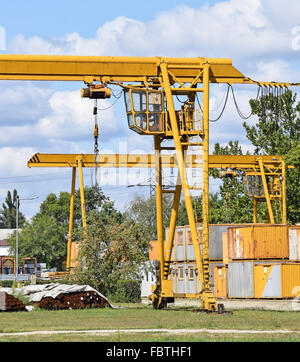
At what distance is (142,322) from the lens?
72.2 feet

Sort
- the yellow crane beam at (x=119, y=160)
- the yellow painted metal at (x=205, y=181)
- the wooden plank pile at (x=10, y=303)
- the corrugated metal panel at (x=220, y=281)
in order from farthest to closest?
1. the yellow crane beam at (x=119, y=160)
2. the corrugated metal panel at (x=220, y=281)
3. the wooden plank pile at (x=10, y=303)
4. the yellow painted metal at (x=205, y=181)

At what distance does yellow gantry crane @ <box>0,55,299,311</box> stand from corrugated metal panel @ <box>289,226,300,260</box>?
52.0 feet

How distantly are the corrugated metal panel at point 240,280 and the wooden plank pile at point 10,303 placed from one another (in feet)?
60.6

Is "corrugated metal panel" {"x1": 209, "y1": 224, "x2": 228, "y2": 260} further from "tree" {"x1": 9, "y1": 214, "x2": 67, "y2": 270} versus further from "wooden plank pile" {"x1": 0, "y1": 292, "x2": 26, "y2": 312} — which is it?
"tree" {"x1": 9, "y1": 214, "x2": 67, "y2": 270}

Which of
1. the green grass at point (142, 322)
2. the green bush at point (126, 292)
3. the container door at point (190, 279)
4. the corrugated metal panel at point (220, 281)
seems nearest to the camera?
the green grass at point (142, 322)

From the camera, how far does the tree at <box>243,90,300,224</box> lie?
69062mm

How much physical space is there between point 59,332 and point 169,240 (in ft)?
39.6

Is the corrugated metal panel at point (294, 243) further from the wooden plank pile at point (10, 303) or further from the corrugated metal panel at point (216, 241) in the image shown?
the wooden plank pile at point (10, 303)

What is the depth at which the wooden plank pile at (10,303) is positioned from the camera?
2694 cm

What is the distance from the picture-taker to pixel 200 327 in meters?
20.0

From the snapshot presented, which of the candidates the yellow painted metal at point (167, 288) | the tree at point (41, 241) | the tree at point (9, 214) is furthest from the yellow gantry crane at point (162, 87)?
the tree at point (9, 214)

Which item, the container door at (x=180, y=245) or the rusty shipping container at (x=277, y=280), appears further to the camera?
the container door at (x=180, y=245)
